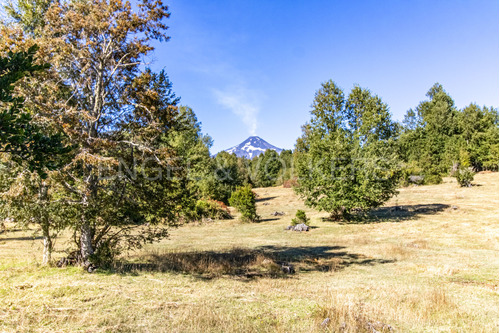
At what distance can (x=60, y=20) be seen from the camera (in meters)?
9.91

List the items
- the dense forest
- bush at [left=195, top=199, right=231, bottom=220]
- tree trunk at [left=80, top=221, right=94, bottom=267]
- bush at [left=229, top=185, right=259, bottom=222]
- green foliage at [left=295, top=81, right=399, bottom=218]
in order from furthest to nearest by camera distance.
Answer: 1. bush at [left=195, top=199, right=231, bottom=220]
2. bush at [left=229, top=185, right=259, bottom=222]
3. green foliage at [left=295, top=81, right=399, bottom=218]
4. tree trunk at [left=80, top=221, right=94, bottom=267]
5. the dense forest

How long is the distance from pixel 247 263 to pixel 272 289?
4111mm

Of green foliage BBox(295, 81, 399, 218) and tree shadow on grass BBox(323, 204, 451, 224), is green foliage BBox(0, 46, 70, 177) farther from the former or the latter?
tree shadow on grass BBox(323, 204, 451, 224)

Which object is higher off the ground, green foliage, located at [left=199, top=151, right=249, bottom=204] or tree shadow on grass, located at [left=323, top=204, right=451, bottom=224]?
green foliage, located at [left=199, top=151, right=249, bottom=204]

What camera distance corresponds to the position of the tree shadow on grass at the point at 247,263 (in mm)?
10609

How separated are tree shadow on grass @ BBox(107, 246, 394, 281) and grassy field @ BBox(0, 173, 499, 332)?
0.05 metres

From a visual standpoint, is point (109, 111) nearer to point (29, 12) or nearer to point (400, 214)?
point (29, 12)

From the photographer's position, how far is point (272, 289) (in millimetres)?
8375

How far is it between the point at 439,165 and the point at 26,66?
211 ft

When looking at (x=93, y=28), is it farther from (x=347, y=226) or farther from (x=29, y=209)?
(x=347, y=226)

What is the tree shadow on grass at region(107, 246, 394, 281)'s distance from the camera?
10.6 metres

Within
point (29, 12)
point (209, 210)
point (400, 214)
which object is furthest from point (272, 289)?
point (209, 210)

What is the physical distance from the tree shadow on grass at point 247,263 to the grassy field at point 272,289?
1.8 inches

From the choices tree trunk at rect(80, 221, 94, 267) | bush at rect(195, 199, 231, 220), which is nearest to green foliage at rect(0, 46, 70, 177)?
tree trunk at rect(80, 221, 94, 267)
